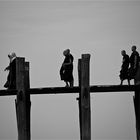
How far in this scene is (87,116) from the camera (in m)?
13.0

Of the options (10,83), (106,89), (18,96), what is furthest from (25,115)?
(106,89)

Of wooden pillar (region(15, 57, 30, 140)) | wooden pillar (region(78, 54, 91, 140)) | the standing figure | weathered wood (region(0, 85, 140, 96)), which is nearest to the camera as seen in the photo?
wooden pillar (region(78, 54, 91, 140))

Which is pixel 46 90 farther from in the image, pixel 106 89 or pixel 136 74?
pixel 136 74

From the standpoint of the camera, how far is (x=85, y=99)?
1309 centimetres

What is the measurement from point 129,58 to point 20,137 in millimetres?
4434

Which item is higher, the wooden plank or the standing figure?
the standing figure

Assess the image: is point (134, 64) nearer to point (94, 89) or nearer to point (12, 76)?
point (94, 89)

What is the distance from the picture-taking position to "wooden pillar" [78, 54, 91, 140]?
1300 cm

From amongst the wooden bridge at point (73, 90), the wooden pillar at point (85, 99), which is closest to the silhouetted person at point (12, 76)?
the wooden bridge at point (73, 90)

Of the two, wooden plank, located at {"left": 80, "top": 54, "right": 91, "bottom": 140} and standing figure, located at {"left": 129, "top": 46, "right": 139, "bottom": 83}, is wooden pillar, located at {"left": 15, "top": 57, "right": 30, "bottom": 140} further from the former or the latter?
standing figure, located at {"left": 129, "top": 46, "right": 139, "bottom": 83}

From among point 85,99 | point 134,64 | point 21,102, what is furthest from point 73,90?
point 134,64

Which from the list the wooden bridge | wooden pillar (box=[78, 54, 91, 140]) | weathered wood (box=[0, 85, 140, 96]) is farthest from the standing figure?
wooden pillar (box=[78, 54, 91, 140])

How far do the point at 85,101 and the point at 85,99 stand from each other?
0.19 feet

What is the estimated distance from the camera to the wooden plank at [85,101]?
13000 millimetres
